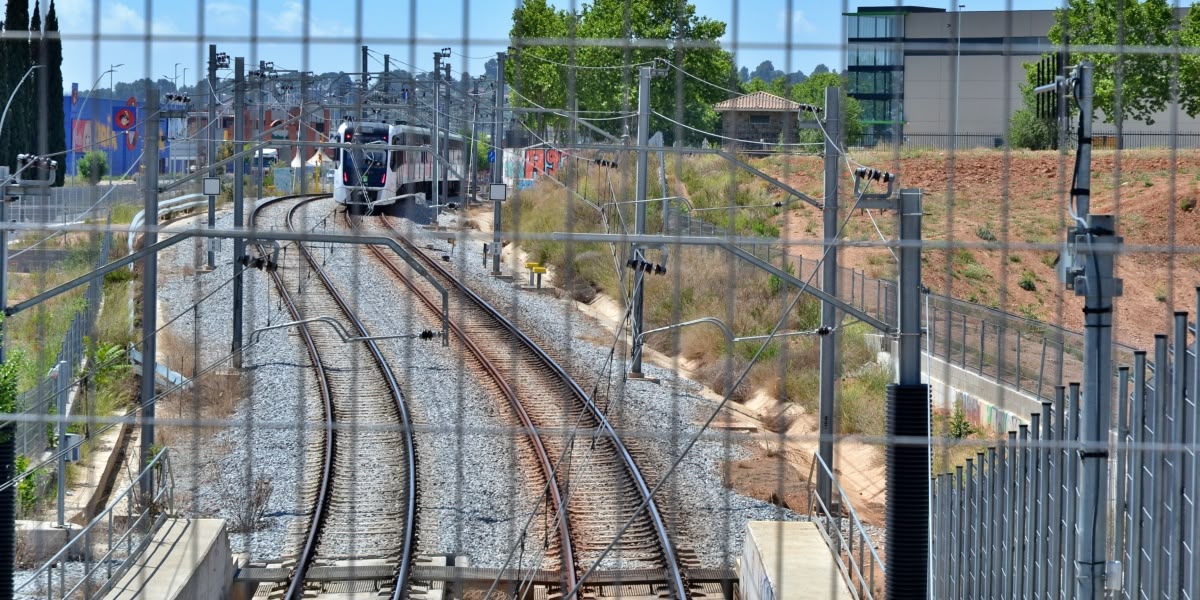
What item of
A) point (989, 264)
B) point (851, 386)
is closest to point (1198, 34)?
point (851, 386)

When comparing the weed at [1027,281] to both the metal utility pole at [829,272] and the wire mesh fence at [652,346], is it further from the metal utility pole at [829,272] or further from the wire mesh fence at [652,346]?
the metal utility pole at [829,272]

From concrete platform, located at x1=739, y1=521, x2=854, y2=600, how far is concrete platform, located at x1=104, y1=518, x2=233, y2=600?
9.07 ft

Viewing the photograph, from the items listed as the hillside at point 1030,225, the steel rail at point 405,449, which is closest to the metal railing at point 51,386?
the steel rail at point 405,449

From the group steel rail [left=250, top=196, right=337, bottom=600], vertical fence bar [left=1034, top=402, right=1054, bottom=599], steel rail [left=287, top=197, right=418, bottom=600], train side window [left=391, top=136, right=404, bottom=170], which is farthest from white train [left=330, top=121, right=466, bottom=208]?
vertical fence bar [left=1034, top=402, right=1054, bottom=599]

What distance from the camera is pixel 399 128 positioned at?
18375mm

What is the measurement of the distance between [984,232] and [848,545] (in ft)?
46.9

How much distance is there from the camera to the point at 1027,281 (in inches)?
701

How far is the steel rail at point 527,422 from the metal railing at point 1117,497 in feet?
5.78

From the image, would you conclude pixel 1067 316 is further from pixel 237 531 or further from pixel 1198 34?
pixel 237 531

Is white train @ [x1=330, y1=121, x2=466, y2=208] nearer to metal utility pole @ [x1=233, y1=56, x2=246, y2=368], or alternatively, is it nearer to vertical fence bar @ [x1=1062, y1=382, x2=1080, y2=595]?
metal utility pole @ [x1=233, y1=56, x2=246, y2=368]

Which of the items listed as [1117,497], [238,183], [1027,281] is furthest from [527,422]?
[1027,281]

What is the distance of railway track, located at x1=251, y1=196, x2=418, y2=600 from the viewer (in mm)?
7258

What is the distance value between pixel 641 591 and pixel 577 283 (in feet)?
33.0

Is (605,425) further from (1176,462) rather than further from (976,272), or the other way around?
(976,272)
